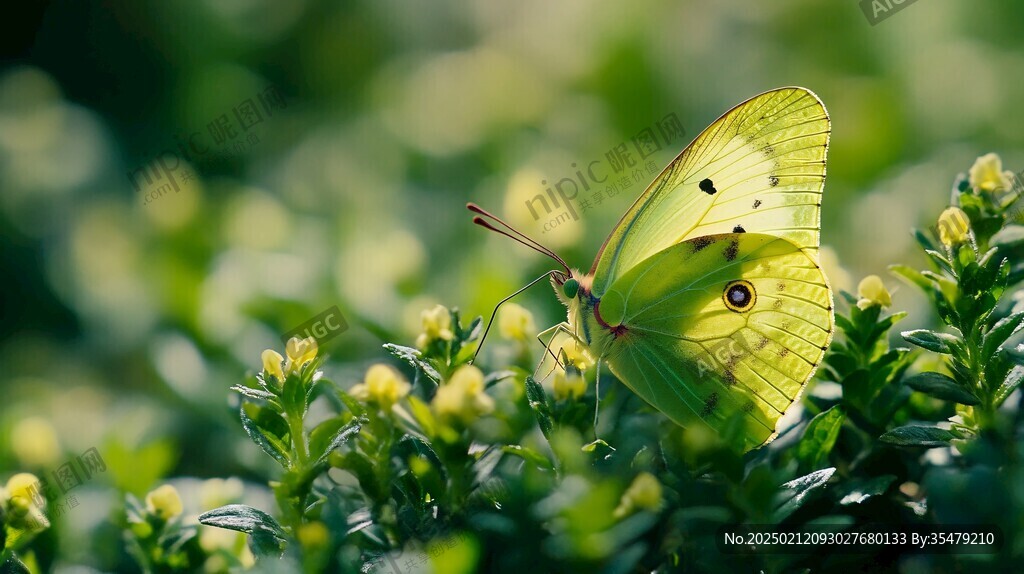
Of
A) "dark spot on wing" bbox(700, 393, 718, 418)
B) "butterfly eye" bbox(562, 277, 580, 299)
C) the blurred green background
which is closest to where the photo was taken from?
"dark spot on wing" bbox(700, 393, 718, 418)

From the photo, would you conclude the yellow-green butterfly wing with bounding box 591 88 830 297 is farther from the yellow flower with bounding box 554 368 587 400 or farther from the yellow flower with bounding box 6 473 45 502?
the yellow flower with bounding box 6 473 45 502

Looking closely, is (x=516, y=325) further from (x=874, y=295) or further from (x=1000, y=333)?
(x=1000, y=333)

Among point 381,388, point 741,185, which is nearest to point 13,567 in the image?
point 381,388

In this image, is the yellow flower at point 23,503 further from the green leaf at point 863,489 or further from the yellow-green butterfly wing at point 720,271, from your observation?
the green leaf at point 863,489

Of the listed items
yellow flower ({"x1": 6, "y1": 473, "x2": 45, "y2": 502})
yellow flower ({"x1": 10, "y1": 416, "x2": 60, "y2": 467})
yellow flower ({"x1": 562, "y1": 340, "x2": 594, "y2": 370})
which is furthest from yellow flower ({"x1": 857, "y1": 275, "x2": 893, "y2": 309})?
yellow flower ({"x1": 10, "y1": 416, "x2": 60, "y2": 467})

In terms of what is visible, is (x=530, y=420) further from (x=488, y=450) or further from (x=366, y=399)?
(x=366, y=399)

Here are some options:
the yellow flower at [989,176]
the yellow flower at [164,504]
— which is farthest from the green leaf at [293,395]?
the yellow flower at [989,176]
